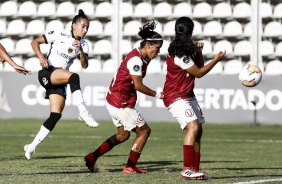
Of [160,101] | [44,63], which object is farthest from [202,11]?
[44,63]

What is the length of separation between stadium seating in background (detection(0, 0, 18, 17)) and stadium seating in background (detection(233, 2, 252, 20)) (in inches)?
305

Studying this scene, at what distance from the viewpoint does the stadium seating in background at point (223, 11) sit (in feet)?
97.2

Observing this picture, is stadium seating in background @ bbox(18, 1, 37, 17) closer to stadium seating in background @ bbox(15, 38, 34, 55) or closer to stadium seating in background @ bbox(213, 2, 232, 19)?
stadium seating in background @ bbox(15, 38, 34, 55)

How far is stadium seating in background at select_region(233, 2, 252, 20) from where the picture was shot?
29.2m

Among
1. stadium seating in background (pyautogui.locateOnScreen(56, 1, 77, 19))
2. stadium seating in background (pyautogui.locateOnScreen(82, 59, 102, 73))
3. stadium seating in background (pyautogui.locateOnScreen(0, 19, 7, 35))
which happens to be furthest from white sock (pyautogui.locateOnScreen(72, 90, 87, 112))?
stadium seating in background (pyautogui.locateOnScreen(0, 19, 7, 35))

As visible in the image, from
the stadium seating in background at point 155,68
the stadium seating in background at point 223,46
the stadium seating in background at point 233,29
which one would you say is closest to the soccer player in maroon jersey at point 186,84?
the stadium seating in background at point 155,68

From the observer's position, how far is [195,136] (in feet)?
36.9

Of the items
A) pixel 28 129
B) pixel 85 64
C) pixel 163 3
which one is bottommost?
pixel 28 129

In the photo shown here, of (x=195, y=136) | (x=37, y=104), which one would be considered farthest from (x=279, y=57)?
(x=195, y=136)

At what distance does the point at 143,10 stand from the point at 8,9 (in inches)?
190

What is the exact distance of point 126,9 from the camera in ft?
98.2

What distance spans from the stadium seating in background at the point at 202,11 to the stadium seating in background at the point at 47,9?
4984 millimetres

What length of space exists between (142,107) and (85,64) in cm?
1387

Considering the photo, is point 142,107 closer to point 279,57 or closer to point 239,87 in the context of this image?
point 239,87
